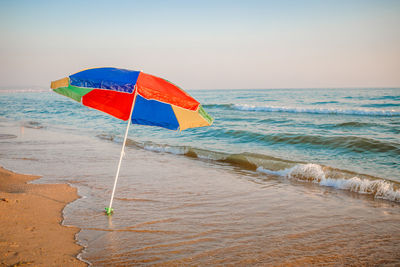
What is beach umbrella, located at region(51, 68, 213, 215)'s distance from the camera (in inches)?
145

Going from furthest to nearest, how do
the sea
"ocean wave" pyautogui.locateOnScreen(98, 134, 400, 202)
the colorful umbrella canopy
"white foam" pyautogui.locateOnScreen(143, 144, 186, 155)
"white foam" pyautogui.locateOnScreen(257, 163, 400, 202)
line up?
1. "white foam" pyautogui.locateOnScreen(143, 144, 186, 155)
2. "ocean wave" pyautogui.locateOnScreen(98, 134, 400, 202)
3. "white foam" pyautogui.locateOnScreen(257, 163, 400, 202)
4. the colorful umbrella canopy
5. the sea

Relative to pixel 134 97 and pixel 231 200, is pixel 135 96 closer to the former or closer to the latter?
pixel 134 97

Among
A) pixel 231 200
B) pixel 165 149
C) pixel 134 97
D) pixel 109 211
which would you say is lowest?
pixel 165 149

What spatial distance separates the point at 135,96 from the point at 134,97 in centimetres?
3

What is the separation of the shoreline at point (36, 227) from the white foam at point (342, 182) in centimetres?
525

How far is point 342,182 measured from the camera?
6.70m

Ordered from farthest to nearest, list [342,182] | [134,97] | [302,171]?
1. [302,171]
2. [342,182]
3. [134,97]

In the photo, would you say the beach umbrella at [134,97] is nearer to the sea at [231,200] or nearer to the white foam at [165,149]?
the sea at [231,200]

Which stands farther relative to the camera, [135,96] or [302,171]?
[302,171]

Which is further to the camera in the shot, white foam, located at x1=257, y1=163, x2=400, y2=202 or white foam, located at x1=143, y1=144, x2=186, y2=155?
white foam, located at x1=143, y1=144, x2=186, y2=155

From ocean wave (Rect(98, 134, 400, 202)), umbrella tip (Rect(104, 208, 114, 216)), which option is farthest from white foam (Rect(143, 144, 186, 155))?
umbrella tip (Rect(104, 208, 114, 216))

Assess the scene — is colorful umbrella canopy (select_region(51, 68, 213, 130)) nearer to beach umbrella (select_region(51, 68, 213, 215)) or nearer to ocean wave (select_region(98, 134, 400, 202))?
beach umbrella (select_region(51, 68, 213, 215))

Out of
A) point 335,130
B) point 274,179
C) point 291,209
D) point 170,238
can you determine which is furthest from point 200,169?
point 335,130

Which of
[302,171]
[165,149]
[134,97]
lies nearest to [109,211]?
[134,97]
